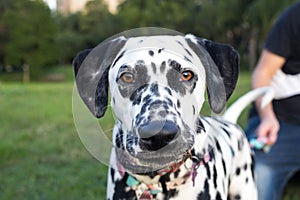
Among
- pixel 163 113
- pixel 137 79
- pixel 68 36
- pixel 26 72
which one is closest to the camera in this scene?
pixel 163 113

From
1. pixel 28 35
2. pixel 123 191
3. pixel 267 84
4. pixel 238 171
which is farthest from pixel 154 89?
pixel 28 35

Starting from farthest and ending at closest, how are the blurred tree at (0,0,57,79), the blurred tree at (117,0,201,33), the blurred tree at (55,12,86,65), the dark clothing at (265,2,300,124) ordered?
1. the blurred tree at (0,0,57,79)
2. the blurred tree at (55,12,86,65)
3. the blurred tree at (117,0,201,33)
4. the dark clothing at (265,2,300,124)

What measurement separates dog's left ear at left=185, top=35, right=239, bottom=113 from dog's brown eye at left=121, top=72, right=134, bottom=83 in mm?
327

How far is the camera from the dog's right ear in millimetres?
1841

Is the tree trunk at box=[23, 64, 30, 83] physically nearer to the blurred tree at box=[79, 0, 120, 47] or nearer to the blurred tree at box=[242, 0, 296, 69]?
the blurred tree at box=[79, 0, 120, 47]

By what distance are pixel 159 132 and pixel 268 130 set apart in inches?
76.0

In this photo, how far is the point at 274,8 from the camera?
53.7 ft

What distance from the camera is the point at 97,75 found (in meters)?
1.84

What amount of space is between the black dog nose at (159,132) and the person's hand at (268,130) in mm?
1825

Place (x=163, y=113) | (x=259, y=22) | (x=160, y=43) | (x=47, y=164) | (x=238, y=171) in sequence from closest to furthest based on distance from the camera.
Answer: (x=163, y=113), (x=160, y=43), (x=238, y=171), (x=47, y=164), (x=259, y=22)

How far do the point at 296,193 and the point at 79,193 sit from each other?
1675 millimetres

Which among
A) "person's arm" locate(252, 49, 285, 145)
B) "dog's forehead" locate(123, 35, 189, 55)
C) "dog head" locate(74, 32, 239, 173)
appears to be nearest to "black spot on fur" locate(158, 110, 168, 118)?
"dog head" locate(74, 32, 239, 173)

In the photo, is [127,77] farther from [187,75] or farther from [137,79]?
[187,75]

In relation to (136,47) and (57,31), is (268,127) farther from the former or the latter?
(57,31)
